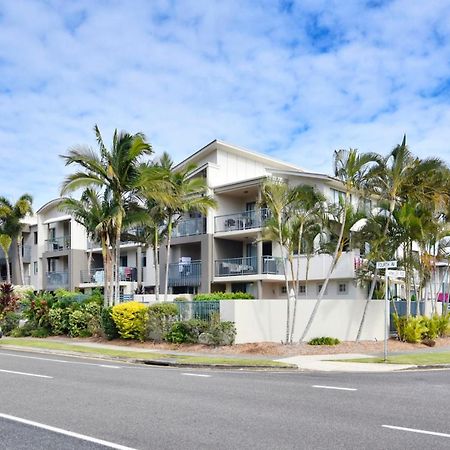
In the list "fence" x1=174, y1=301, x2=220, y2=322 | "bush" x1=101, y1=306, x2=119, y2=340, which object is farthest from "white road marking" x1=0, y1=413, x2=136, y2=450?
"bush" x1=101, y1=306, x2=119, y2=340

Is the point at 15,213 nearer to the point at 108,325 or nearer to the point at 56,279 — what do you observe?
the point at 56,279

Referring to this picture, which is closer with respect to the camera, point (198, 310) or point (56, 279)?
point (198, 310)

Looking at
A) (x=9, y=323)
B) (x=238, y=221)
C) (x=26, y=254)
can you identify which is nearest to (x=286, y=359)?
(x=238, y=221)

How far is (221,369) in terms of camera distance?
17.0 metres

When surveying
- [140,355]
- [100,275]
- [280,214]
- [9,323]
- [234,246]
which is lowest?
[9,323]

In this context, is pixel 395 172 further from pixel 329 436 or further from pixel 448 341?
pixel 329 436

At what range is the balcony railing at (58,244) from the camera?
49500 millimetres

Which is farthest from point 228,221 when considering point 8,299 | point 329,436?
point 329,436

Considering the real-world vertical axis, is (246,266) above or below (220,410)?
above

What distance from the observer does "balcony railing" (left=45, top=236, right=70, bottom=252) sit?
4950 cm

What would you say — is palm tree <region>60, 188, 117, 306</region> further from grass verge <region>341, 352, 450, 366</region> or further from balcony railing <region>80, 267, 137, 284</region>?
balcony railing <region>80, 267, 137, 284</region>

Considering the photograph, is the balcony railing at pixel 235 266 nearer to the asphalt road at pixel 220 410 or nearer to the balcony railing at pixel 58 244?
the balcony railing at pixel 58 244

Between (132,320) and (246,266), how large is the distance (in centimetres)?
1187

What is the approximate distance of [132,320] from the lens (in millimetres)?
23969
